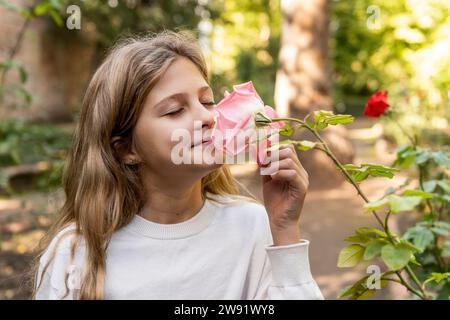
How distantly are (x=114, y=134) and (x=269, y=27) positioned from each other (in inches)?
903

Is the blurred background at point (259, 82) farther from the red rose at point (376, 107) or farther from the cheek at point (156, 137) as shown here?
the cheek at point (156, 137)

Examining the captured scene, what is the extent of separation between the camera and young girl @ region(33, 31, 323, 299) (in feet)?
4.41

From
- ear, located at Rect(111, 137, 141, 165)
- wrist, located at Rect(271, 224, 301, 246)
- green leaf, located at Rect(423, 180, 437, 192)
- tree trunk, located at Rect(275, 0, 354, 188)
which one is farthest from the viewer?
tree trunk, located at Rect(275, 0, 354, 188)

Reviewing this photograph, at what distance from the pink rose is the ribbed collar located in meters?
0.47

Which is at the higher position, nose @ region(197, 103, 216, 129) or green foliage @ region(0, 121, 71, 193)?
nose @ region(197, 103, 216, 129)

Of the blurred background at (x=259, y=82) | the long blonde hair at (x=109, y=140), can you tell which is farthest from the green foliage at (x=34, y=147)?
the long blonde hair at (x=109, y=140)

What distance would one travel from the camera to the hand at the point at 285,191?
1196 millimetres

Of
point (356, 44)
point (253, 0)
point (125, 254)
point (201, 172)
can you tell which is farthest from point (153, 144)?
point (253, 0)

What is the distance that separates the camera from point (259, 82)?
532 inches

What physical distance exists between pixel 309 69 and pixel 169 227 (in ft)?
21.1

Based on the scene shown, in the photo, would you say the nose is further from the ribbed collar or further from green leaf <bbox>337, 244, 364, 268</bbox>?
green leaf <bbox>337, 244, 364, 268</bbox>

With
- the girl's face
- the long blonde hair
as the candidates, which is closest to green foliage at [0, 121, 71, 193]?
the long blonde hair
